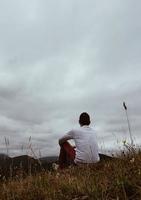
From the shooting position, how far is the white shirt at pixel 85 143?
27.9 feet

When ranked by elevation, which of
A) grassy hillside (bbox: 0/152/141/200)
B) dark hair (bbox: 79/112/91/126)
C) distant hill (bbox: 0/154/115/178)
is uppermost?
dark hair (bbox: 79/112/91/126)

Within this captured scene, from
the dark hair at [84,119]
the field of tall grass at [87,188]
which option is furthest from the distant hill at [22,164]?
the dark hair at [84,119]

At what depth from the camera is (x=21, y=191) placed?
16.3 feet

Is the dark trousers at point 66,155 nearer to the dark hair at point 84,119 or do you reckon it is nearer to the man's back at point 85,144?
the man's back at point 85,144

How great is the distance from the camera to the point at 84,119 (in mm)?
8898

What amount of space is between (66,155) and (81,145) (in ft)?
2.58

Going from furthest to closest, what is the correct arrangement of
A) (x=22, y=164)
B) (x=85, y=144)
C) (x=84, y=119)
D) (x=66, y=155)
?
1. (x=66, y=155)
2. (x=84, y=119)
3. (x=85, y=144)
4. (x=22, y=164)

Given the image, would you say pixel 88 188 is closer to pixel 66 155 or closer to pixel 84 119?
pixel 84 119

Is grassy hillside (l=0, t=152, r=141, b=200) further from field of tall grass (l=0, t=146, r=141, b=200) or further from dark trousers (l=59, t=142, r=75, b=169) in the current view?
dark trousers (l=59, t=142, r=75, b=169)

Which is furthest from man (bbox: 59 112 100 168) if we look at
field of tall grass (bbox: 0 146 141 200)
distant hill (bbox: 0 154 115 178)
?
field of tall grass (bbox: 0 146 141 200)

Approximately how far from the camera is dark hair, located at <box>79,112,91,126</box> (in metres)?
8.80

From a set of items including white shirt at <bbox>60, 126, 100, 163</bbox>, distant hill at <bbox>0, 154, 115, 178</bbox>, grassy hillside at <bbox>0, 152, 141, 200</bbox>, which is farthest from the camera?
white shirt at <bbox>60, 126, 100, 163</bbox>

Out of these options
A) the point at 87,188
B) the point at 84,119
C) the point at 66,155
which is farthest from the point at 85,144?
the point at 87,188

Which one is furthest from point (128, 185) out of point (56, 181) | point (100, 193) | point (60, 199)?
point (56, 181)
